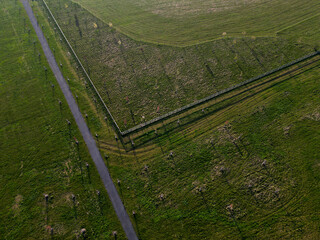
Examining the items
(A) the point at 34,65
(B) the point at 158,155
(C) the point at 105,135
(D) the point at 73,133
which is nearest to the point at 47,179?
(D) the point at 73,133

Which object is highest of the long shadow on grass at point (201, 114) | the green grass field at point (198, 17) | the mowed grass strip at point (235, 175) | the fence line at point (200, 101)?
the green grass field at point (198, 17)

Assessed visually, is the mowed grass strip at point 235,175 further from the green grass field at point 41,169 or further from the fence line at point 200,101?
the green grass field at point 41,169

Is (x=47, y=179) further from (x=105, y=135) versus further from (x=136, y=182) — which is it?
(x=136, y=182)

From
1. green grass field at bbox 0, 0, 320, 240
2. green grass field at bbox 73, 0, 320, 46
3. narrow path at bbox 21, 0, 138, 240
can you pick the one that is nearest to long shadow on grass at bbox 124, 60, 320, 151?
green grass field at bbox 0, 0, 320, 240

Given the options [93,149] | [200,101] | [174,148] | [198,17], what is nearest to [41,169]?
[93,149]

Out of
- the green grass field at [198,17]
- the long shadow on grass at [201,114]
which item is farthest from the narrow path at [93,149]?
the green grass field at [198,17]

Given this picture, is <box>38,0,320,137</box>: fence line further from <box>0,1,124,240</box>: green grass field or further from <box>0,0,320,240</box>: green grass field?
<box>0,1,124,240</box>: green grass field
